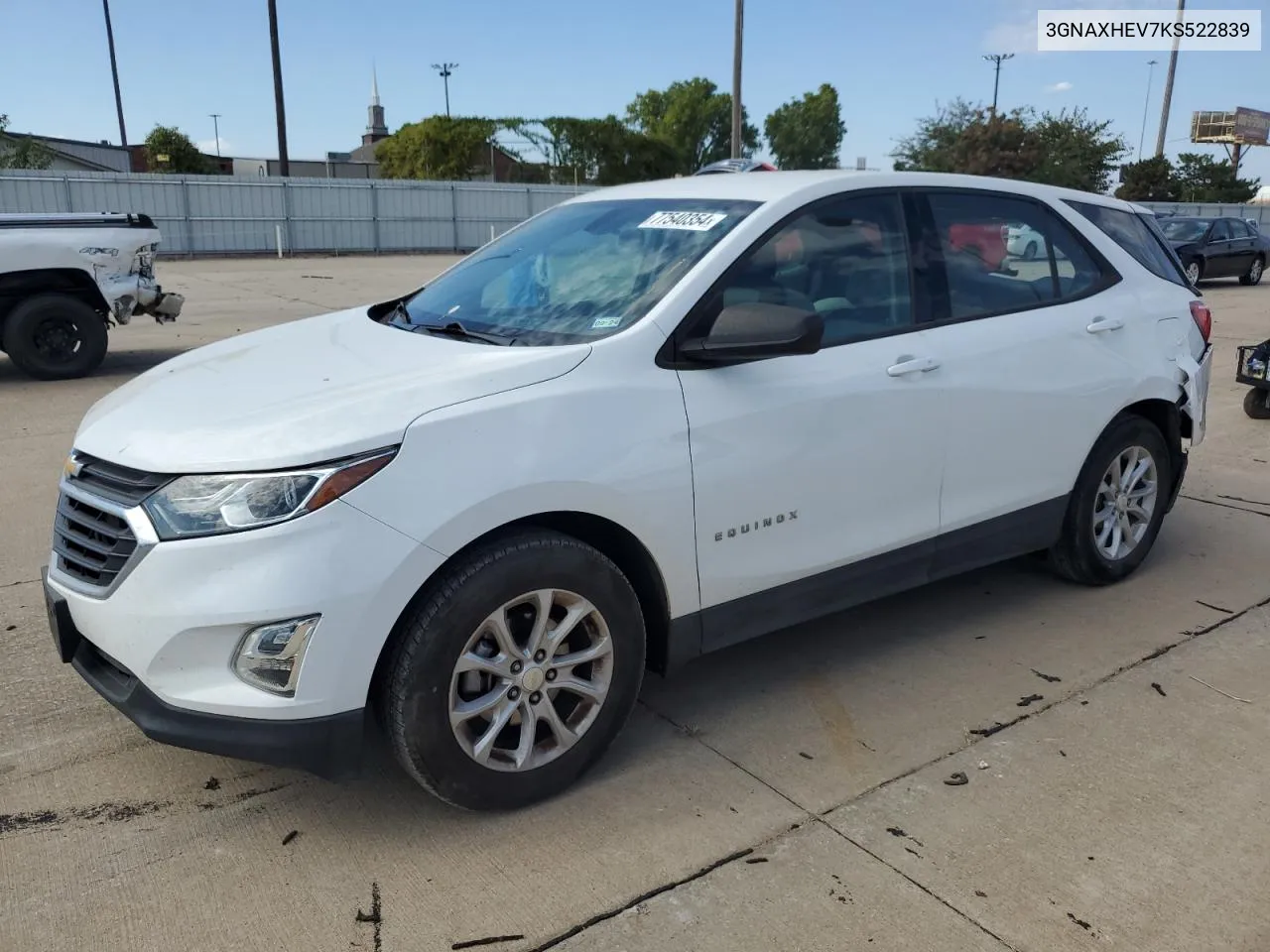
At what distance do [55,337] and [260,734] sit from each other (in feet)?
28.3

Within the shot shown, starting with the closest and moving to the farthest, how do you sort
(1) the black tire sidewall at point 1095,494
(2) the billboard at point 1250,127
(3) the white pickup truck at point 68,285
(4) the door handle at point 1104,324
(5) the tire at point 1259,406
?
(4) the door handle at point 1104,324, (1) the black tire sidewall at point 1095,494, (5) the tire at point 1259,406, (3) the white pickup truck at point 68,285, (2) the billboard at point 1250,127

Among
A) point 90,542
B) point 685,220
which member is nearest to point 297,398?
point 90,542

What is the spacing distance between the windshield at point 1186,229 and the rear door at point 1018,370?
19369 mm

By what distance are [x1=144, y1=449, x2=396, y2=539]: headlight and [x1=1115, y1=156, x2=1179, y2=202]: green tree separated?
50.8 metres

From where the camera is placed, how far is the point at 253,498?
2.55 m

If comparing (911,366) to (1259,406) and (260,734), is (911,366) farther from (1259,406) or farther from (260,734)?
(1259,406)

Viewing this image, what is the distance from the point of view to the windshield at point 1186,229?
69.9 ft

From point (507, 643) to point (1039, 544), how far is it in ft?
8.34

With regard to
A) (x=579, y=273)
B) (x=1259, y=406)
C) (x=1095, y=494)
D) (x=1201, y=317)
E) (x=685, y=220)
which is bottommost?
(x=1259, y=406)

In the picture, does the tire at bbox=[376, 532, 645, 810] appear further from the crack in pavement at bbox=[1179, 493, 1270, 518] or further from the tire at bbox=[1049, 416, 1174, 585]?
the crack in pavement at bbox=[1179, 493, 1270, 518]

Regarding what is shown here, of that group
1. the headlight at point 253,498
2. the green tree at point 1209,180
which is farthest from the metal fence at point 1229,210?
the headlight at point 253,498

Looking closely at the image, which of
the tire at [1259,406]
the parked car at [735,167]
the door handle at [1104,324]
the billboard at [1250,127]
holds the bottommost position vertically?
the tire at [1259,406]

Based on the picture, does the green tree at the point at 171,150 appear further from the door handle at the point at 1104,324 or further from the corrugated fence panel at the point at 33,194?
the door handle at the point at 1104,324

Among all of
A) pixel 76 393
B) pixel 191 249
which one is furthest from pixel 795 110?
pixel 76 393
